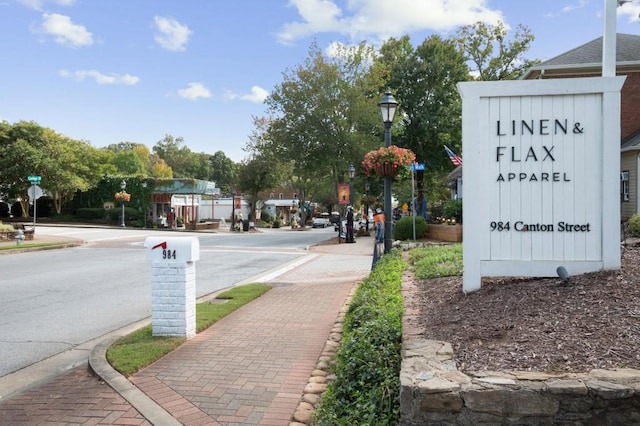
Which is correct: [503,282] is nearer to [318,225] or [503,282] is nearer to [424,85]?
[424,85]

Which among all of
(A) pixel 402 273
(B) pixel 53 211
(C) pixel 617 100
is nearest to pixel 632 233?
(A) pixel 402 273

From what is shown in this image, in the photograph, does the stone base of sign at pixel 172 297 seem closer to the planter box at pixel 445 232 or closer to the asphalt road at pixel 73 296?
the asphalt road at pixel 73 296

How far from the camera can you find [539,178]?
5.84m

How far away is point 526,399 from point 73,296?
30.9 feet

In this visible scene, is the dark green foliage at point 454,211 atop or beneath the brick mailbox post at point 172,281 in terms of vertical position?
atop

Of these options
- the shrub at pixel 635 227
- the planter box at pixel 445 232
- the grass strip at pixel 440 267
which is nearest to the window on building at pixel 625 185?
the planter box at pixel 445 232

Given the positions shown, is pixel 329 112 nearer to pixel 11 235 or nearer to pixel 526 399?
pixel 11 235

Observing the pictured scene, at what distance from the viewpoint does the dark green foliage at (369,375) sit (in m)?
3.57

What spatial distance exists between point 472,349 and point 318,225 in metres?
63.7

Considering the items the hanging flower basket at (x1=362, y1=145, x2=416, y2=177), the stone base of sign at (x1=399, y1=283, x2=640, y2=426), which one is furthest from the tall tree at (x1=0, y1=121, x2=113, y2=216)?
the stone base of sign at (x1=399, y1=283, x2=640, y2=426)

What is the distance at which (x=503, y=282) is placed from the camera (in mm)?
5969

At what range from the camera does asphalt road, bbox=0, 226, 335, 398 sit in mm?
6195

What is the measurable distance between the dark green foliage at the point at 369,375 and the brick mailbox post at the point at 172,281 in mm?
2132

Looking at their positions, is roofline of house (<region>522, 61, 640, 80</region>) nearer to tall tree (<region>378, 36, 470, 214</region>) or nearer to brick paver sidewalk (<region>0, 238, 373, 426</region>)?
tall tree (<region>378, 36, 470, 214</region>)
